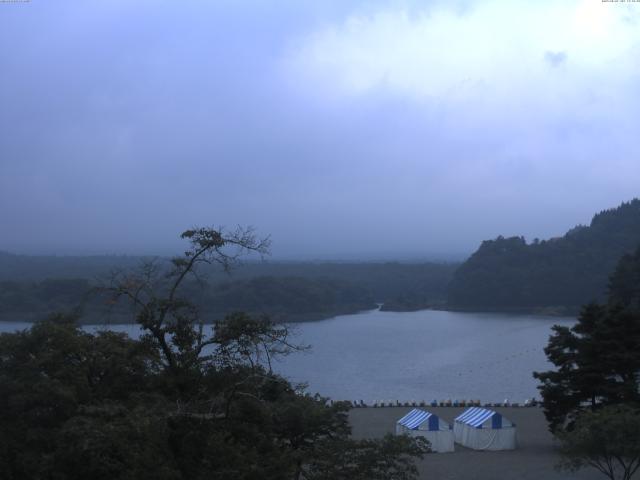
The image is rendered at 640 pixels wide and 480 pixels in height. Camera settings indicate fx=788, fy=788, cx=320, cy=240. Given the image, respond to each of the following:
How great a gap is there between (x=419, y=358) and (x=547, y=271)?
27196 mm

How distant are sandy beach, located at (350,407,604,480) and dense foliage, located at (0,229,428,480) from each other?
5457mm

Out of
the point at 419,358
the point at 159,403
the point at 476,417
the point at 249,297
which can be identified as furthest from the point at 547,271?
the point at 159,403

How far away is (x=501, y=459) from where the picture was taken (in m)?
11.9

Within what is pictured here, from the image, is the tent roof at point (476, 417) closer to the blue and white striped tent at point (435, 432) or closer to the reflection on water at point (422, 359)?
the blue and white striped tent at point (435, 432)

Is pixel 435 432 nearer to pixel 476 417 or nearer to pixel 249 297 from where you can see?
pixel 476 417

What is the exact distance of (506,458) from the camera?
1197 cm

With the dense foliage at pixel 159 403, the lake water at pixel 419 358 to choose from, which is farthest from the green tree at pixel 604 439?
the lake water at pixel 419 358

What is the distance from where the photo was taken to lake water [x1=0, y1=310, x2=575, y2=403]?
21672mm

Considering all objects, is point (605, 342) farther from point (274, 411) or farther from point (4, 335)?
point (4, 335)

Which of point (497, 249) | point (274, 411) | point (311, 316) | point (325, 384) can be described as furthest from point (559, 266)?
point (274, 411)

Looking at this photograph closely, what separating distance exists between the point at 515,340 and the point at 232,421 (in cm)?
3066

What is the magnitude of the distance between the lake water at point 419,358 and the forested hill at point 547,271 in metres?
6.85

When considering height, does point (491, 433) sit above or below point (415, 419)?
below

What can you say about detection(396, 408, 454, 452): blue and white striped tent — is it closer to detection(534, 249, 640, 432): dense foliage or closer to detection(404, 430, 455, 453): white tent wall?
detection(404, 430, 455, 453): white tent wall
